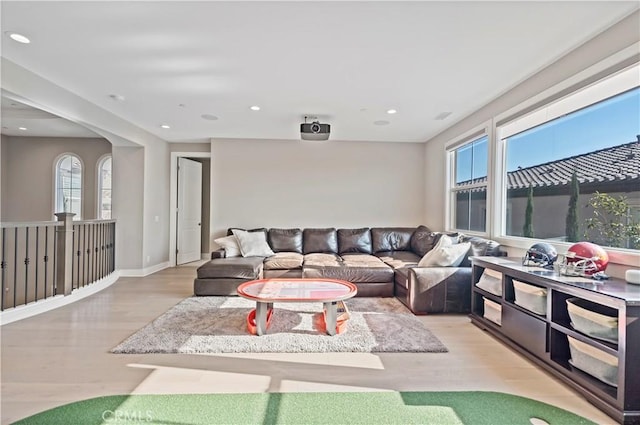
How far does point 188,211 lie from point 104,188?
70.5 inches

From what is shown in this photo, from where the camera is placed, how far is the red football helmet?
2293 mm

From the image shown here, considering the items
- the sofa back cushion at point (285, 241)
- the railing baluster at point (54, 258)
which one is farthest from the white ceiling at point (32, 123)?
the sofa back cushion at point (285, 241)

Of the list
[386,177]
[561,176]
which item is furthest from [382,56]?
[386,177]

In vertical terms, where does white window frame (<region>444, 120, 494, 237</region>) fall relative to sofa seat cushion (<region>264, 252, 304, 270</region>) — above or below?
above

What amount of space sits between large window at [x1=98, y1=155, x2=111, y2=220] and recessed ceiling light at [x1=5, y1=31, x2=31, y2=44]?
4416 millimetres

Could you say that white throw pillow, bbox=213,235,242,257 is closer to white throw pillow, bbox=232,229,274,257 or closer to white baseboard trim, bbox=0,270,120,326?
white throw pillow, bbox=232,229,274,257

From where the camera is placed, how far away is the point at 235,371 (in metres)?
2.30

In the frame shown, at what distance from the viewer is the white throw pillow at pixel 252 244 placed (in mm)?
5074

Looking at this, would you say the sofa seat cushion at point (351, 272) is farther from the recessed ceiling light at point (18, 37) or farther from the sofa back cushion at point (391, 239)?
the recessed ceiling light at point (18, 37)

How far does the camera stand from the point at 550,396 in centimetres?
202

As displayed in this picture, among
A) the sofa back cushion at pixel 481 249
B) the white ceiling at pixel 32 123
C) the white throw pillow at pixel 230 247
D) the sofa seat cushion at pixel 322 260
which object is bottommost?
the sofa seat cushion at pixel 322 260

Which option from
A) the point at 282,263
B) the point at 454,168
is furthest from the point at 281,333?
the point at 454,168

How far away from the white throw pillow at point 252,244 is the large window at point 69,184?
387 centimetres

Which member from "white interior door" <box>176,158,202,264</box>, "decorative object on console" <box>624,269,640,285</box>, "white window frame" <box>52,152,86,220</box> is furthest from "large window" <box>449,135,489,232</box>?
"white window frame" <box>52,152,86,220</box>
